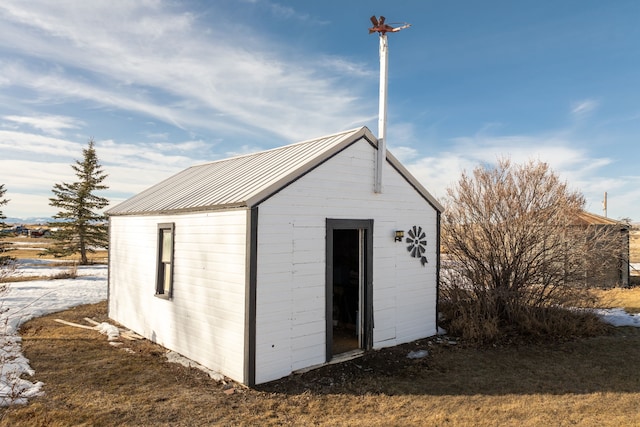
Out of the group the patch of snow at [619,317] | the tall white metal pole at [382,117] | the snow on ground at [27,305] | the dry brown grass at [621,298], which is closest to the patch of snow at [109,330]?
the snow on ground at [27,305]

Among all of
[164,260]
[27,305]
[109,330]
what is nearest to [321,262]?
[164,260]

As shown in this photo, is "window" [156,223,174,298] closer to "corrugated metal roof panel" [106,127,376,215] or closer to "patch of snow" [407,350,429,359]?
"corrugated metal roof panel" [106,127,376,215]

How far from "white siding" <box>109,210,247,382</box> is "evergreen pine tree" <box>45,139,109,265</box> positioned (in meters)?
20.7

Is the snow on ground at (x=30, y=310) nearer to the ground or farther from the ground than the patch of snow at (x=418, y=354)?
farther from the ground

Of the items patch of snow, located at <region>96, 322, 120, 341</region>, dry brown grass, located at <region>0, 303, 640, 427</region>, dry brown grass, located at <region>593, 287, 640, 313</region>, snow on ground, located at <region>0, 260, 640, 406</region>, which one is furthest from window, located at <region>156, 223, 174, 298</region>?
dry brown grass, located at <region>593, 287, 640, 313</region>

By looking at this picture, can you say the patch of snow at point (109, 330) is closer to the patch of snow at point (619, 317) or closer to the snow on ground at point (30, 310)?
the snow on ground at point (30, 310)

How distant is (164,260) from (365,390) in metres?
4.84

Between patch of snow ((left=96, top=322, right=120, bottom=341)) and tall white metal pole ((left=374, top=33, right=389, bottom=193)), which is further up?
tall white metal pole ((left=374, top=33, right=389, bottom=193))

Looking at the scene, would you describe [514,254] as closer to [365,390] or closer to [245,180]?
[365,390]

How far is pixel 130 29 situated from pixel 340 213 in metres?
6.05

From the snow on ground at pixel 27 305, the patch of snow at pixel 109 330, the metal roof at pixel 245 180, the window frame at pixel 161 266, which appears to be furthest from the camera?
the patch of snow at pixel 109 330

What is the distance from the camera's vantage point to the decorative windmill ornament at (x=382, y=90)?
7.19 m

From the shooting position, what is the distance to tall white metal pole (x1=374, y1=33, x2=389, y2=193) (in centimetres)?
726

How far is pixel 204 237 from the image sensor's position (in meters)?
6.67
